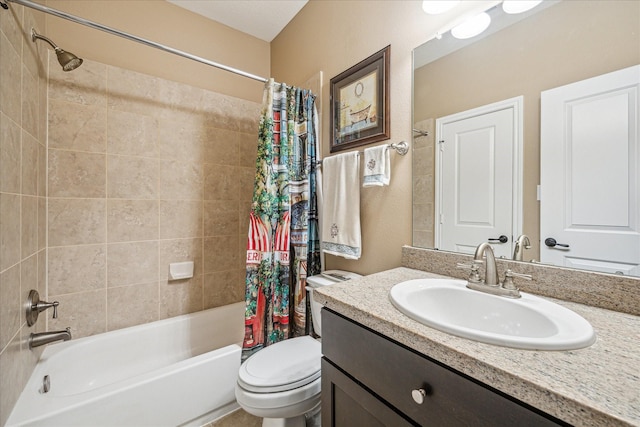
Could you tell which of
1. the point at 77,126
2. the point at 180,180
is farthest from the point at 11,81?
the point at 180,180

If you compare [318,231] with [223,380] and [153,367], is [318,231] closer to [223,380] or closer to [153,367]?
[223,380]

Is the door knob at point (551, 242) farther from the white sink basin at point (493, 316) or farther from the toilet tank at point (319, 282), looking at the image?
the toilet tank at point (319, 282)

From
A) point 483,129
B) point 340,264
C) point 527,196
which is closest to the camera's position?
point 527,196

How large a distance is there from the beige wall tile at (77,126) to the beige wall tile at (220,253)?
92 cm

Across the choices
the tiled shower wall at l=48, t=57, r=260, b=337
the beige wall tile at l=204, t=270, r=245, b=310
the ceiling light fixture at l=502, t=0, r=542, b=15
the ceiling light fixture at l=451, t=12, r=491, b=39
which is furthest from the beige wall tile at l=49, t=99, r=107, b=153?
the ceiling light fixture at l=502, t=0, r=542, b=15

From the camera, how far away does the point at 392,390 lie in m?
0.65

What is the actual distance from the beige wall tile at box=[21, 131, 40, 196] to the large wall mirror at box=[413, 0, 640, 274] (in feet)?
5.86

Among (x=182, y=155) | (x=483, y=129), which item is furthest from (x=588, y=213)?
(x=182, y=155)

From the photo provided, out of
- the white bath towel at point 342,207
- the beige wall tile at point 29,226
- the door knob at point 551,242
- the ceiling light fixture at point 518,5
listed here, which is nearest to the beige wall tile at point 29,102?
the beige wall tile at point 29,226

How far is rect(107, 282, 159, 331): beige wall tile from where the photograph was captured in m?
1.68

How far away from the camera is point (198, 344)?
6.26 feet

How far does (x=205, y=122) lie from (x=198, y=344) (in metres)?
1.66

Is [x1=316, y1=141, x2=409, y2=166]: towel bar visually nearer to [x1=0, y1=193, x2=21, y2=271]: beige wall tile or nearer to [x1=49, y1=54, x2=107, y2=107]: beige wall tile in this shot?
[x1=0, y1=193, x2=21, y2=271]: beige wall tile

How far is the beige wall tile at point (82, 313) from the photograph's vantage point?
5.07ft
